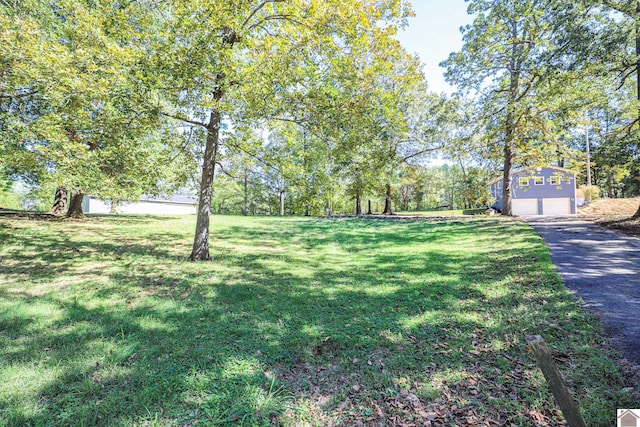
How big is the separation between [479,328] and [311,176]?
4802 millimetres

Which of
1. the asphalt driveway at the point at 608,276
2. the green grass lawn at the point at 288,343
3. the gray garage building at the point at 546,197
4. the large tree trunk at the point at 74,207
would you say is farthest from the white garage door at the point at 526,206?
the large tree trunk at the point at 74,207

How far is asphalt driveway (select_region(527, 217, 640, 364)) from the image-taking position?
3.51m

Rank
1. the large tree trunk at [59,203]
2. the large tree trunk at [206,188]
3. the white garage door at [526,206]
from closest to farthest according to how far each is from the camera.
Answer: the large tree trunk at [206,188]
the large tree trunk at [59,203]
the white garage door at [526,206]

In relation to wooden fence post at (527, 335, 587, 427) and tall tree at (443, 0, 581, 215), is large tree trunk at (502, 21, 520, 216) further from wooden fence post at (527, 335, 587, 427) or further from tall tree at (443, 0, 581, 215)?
wooden fence post at (527, 335, 587, 427)

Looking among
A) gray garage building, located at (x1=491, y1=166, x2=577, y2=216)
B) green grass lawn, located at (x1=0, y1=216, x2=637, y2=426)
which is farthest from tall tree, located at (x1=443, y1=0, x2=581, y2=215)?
gray garage building, located at (x1=491, y1=166, x2=577, y2=216)

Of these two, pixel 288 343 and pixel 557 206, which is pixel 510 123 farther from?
pixel 557 206

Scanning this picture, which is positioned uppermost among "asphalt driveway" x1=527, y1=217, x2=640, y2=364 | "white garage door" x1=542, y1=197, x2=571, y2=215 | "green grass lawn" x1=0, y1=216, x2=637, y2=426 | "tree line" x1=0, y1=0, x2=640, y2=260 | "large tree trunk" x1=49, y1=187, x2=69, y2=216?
"tree line" x1=0, y1=0, x2=640, y2=260

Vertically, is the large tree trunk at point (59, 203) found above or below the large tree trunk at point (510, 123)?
below

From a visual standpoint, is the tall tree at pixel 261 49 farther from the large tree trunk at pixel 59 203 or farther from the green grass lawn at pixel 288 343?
the large tree trunk at pixel 59 203

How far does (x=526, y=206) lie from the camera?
30641 mm

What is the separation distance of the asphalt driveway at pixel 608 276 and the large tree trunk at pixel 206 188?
7613 millimetres

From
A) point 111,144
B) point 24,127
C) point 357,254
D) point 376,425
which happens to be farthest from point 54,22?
point 376,425

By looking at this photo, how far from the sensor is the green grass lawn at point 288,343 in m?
2.70

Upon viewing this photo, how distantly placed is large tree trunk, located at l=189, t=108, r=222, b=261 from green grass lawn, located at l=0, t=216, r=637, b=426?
0.54 m
